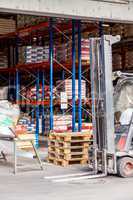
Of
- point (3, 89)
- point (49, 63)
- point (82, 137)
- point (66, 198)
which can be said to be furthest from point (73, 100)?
point (66, 198)

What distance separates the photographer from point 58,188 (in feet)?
32.4

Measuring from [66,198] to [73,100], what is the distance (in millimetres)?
8115

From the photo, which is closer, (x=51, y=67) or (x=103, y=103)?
(x=103, y=103)

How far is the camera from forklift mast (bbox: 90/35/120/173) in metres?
10.9

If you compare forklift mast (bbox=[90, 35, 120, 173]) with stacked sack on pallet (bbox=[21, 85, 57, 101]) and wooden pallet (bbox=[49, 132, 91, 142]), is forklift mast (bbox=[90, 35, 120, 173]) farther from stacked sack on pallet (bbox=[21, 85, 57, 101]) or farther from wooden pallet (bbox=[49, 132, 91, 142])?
stacked sack on pallet (bbox=[21, 85, 57, 101])

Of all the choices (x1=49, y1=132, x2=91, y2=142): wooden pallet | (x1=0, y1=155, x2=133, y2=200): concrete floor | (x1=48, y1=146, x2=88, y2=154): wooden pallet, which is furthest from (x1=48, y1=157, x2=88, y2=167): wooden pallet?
(x1=0, y1=155, x2=133, y2=200): concrete floor

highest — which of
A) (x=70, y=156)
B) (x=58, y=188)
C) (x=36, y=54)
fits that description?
(x=36, y=54)

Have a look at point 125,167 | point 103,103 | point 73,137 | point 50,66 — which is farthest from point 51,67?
point 125,167

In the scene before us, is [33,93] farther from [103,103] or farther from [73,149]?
[103,103]

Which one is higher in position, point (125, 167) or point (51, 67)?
point (51, 67)

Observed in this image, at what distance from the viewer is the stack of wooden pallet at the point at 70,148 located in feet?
42.0

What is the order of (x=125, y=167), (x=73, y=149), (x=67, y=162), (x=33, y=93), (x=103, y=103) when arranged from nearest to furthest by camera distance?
(x=125, y=167) → (x=103, y=103) → (x=67, y=162) → (x=73, y=149) → (x=33, y=93)

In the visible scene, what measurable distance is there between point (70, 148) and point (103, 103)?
222 cm

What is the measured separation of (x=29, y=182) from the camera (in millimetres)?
10602
